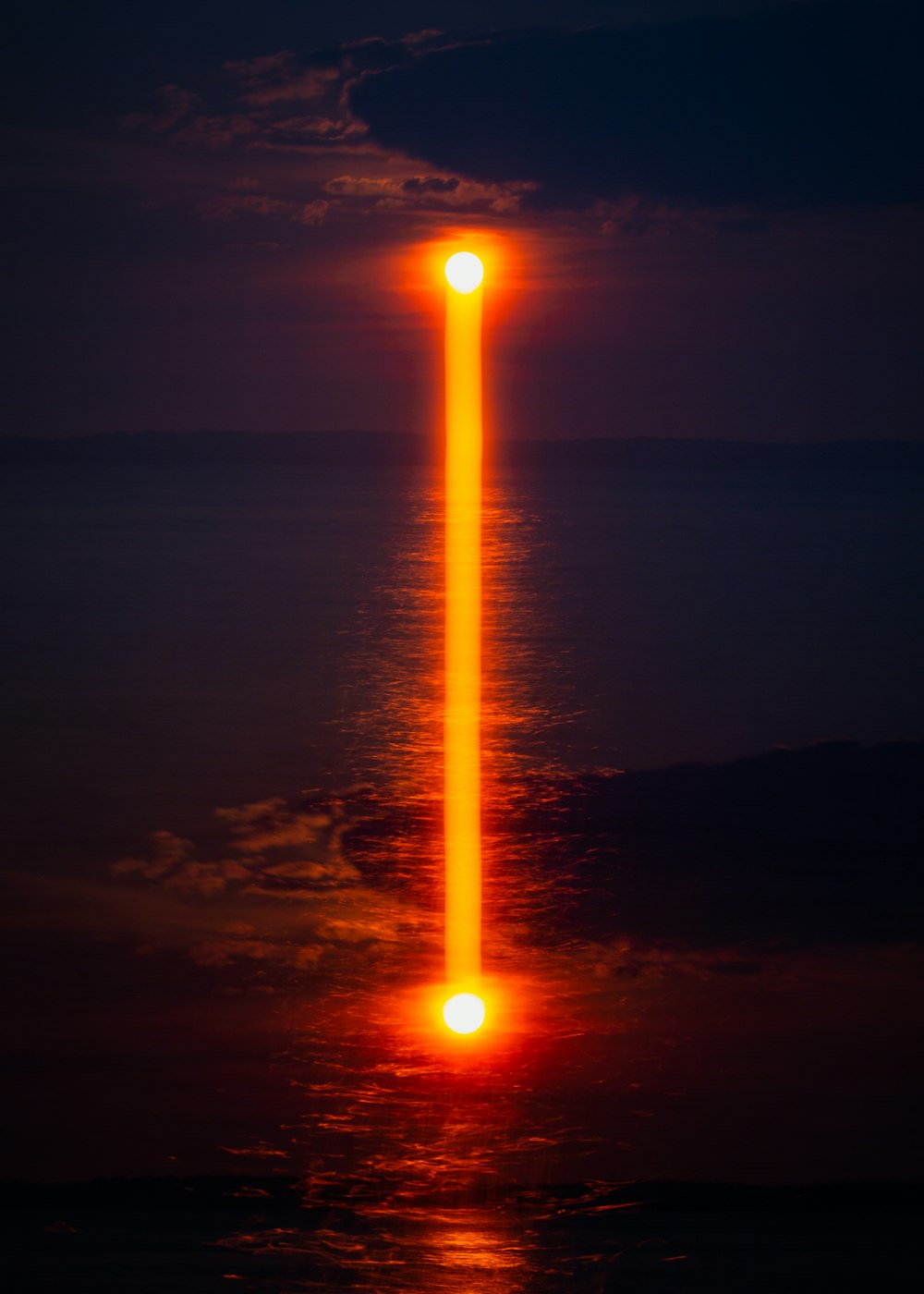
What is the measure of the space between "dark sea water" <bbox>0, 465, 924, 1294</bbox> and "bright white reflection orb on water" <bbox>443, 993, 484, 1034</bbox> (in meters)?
0.07

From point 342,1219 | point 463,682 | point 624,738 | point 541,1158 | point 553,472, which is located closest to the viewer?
point 342,1219

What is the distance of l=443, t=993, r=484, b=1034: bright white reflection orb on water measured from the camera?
4.43 m

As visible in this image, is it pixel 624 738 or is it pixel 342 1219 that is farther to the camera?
pixel 624 738

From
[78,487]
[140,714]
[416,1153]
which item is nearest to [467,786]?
[140,714]

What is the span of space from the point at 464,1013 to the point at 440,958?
1.54 ft

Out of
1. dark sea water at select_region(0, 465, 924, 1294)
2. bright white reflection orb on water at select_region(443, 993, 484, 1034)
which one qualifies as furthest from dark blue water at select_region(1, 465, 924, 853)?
bright white reflection orb on water at select_region(443, 993, 484, 1034)

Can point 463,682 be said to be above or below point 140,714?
above

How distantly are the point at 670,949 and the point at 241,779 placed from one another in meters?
2.89

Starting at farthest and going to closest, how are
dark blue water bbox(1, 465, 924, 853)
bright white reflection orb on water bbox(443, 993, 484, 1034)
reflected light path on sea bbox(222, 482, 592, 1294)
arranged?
dark blue water bbox(1, 465, 924, 853) < bright white reflection orb on water bbox(443, 993, 484, 1034) < reflected light path on sea bbox(222, 482, 592, 1294)

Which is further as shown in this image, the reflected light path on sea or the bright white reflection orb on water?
the bright white reflection orb on water

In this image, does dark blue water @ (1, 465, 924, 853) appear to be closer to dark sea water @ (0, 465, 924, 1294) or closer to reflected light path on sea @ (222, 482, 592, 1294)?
dark sea water @ (0, 465, 924, 1294)

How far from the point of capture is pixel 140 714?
884cm

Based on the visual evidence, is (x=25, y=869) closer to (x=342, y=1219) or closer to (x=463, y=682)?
(x=342, y=1219)

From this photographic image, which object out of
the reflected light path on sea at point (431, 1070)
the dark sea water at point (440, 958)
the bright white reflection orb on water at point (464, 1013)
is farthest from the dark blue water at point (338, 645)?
the bright white reflection orb on water at point (464, 1013)
